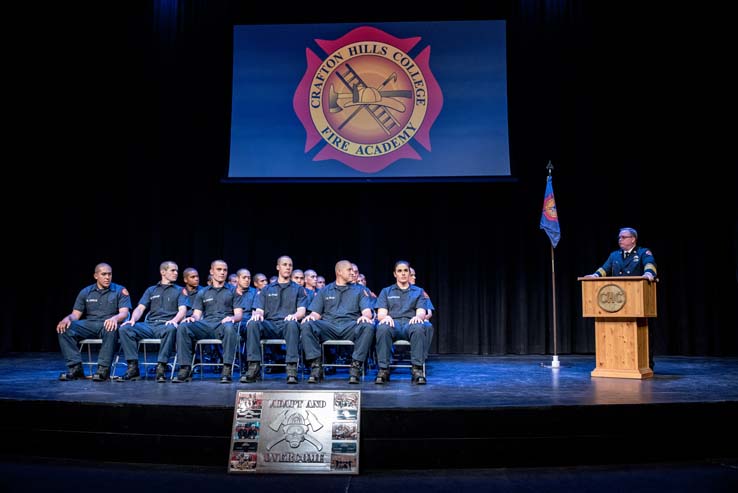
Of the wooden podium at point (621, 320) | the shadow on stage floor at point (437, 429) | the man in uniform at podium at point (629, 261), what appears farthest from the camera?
the man in uniform at podium at point (629, 261)

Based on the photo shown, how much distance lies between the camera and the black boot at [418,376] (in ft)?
16.4

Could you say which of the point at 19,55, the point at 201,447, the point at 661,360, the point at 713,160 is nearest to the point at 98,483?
the point at 201,447

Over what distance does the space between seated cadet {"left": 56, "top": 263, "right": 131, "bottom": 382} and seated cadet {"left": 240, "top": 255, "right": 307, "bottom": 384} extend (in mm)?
1201

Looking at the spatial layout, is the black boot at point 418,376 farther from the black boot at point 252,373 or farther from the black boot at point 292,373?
the black boot at point 252,373

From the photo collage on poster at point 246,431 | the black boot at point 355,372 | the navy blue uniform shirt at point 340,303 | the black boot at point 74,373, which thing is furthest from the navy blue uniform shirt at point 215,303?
the photo collage on poster at point 246,431

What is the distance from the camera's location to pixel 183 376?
5188 millimetres

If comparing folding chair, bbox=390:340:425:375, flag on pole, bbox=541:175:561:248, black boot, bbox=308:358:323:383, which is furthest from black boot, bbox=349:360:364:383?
flag on pole, bbox=541:175:561:248

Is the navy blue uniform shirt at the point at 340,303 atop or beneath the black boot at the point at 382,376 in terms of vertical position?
atop

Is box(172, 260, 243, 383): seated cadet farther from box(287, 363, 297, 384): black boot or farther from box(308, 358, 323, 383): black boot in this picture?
box(308, 358, 323, 383): black boot

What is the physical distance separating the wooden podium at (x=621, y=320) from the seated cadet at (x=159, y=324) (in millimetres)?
3610

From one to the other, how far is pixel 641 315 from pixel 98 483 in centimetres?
434

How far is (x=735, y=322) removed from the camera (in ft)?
26.0

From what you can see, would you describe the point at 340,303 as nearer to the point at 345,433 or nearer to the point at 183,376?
the point at 183,376

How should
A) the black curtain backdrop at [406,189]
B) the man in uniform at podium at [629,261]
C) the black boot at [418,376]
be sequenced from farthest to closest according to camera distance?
1. the black curtain backdrop at [406,189]
2. the man in uniform at podium at [629,261]
3. the black boot at [418,376]
